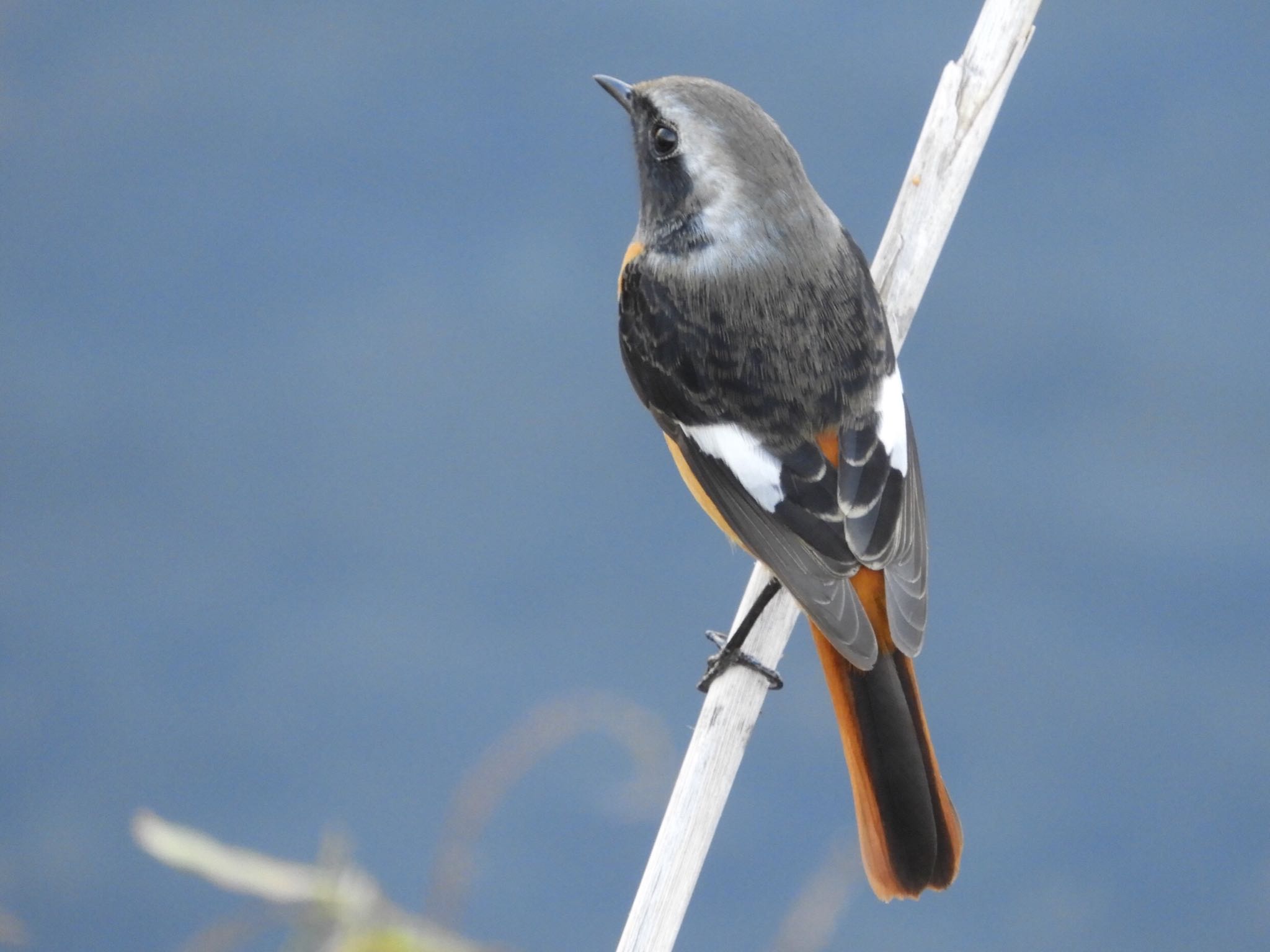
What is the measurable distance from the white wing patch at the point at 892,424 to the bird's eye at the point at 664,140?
2.25 ft

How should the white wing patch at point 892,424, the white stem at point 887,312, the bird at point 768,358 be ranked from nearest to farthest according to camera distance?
the white stem at point 887,312 < the bird at point 768,358 < the white wing patch at point 892,424

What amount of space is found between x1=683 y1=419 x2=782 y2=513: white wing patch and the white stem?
0.22 m

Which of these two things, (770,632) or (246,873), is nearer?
(246,873)

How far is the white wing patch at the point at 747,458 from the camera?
2.79 metres

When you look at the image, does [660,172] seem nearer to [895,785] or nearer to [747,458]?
[747,458]

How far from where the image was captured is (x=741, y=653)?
277cm

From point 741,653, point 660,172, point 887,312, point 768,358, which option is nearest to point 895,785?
point 741,653

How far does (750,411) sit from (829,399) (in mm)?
169

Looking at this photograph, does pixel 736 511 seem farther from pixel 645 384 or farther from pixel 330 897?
pixel 330 897

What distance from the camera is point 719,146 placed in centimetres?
282

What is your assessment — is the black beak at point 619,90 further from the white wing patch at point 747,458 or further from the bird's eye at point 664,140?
the white wing patch at point 747,458

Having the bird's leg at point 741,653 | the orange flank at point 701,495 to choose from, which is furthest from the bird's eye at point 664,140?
the bird's leg at point 741,653

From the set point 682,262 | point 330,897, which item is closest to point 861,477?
point 682,262

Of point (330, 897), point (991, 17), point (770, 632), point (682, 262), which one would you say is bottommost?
point (330, 897)
